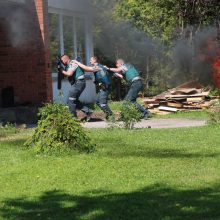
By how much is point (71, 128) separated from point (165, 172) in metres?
2.10

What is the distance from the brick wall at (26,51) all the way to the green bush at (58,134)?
7.61m

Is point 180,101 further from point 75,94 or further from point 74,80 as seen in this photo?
point 75,94

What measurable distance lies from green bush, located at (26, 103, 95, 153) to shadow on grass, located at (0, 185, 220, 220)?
2530 millimetres

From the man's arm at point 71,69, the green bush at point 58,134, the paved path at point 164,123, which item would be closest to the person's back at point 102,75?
the man's arm at point 71,69

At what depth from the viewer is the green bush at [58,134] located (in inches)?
399

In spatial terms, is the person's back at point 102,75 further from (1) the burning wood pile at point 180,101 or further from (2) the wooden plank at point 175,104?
(2) the wooden plank at point 175,104

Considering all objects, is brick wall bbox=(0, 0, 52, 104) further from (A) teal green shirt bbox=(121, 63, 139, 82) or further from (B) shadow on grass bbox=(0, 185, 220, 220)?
(B) shadow on grass bbox=(0, 185, 220, 220)

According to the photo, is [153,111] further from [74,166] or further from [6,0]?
[74,166]

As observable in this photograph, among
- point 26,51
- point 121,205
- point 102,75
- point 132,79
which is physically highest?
point 26,51

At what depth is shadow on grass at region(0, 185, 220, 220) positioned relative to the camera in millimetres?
6535

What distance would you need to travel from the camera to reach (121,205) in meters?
6.90

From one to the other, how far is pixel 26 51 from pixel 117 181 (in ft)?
34.8

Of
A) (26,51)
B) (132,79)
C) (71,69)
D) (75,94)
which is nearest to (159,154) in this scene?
(75,94)

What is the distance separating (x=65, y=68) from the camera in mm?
17172
